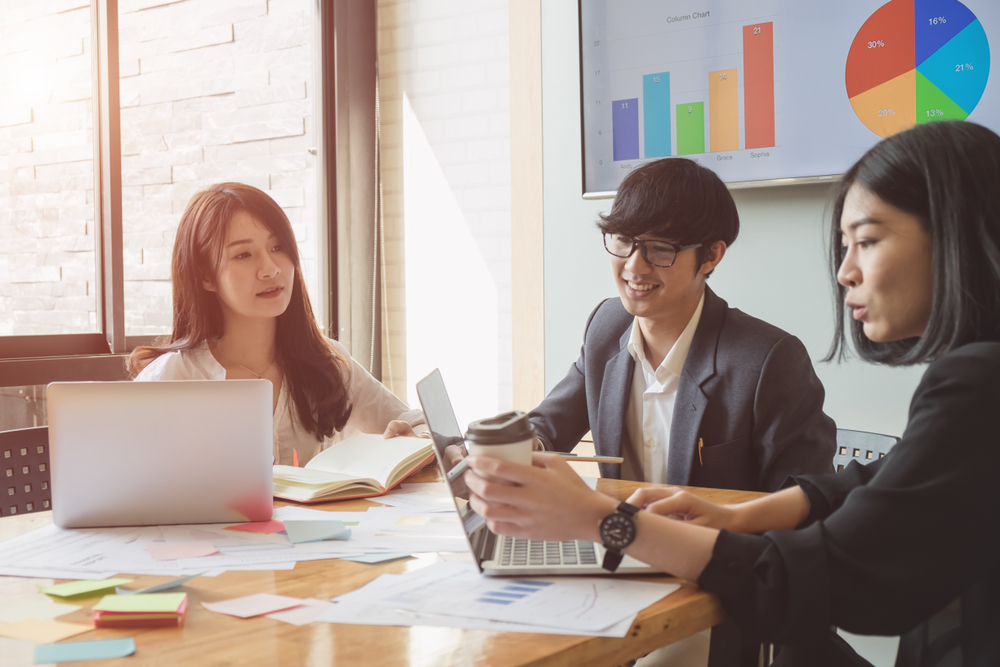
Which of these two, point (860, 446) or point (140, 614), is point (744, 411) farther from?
point (140, 614)

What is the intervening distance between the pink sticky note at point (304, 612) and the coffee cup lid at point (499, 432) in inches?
9.4

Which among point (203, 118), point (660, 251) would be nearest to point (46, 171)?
point (203, 118)

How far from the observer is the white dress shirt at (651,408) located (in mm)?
1686

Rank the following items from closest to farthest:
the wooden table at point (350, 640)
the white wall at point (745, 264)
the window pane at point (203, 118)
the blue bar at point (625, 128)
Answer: the wooden table at point (350, 640) < the white wall at point (745, 264) < the blue bar at point (625, 128) < the window pane at point (203, 118)

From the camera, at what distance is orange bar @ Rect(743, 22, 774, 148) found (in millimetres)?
2168

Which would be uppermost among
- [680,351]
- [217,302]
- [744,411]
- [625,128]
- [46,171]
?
[625,128]

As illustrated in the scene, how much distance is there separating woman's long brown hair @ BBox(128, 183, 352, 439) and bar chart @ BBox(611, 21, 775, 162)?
3.50 ft

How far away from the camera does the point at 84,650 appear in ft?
2.50

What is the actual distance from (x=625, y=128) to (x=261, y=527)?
1682 millimetres

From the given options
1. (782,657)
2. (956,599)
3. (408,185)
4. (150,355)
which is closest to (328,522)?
(782,657)

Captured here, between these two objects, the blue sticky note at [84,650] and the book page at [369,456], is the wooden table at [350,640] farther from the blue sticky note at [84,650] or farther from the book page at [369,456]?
the book page at [369,456]

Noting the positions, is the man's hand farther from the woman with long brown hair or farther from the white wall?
the white wall

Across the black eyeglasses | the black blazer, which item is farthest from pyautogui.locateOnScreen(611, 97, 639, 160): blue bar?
the black blazer

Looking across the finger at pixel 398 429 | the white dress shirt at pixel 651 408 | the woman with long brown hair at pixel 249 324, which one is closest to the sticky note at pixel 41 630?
the finger at pixel 398 429
